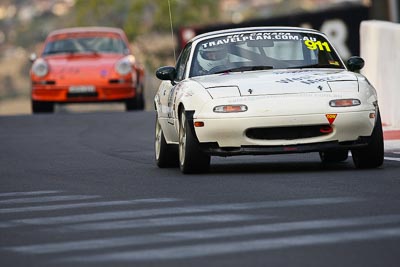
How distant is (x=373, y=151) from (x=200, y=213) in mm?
3301

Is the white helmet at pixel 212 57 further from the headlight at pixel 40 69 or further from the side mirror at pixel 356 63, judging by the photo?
the headlight at pixel 40 69

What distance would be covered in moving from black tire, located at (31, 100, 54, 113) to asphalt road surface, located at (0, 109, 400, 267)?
12.6 m

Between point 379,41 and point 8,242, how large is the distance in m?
12.3

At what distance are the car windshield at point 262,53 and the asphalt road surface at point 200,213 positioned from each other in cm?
89

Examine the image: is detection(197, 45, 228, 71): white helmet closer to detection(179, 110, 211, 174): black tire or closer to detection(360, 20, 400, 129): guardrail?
detection(179, 110, 211, 174): black tire

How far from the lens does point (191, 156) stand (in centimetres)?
1273


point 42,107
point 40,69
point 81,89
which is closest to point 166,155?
point 81,89

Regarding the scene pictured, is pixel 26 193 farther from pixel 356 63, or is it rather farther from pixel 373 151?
pixel 356 63

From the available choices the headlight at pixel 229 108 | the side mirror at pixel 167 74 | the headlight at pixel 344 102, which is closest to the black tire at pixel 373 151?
the headlight at pixel 344 102

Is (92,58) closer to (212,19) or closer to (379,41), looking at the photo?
(379,41)

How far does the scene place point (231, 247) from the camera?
7977 mm

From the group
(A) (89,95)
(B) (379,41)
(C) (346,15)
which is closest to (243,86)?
(B) (379,41)

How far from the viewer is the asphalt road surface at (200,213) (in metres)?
7.79

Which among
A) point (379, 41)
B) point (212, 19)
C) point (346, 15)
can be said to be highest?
point (379, 41)
